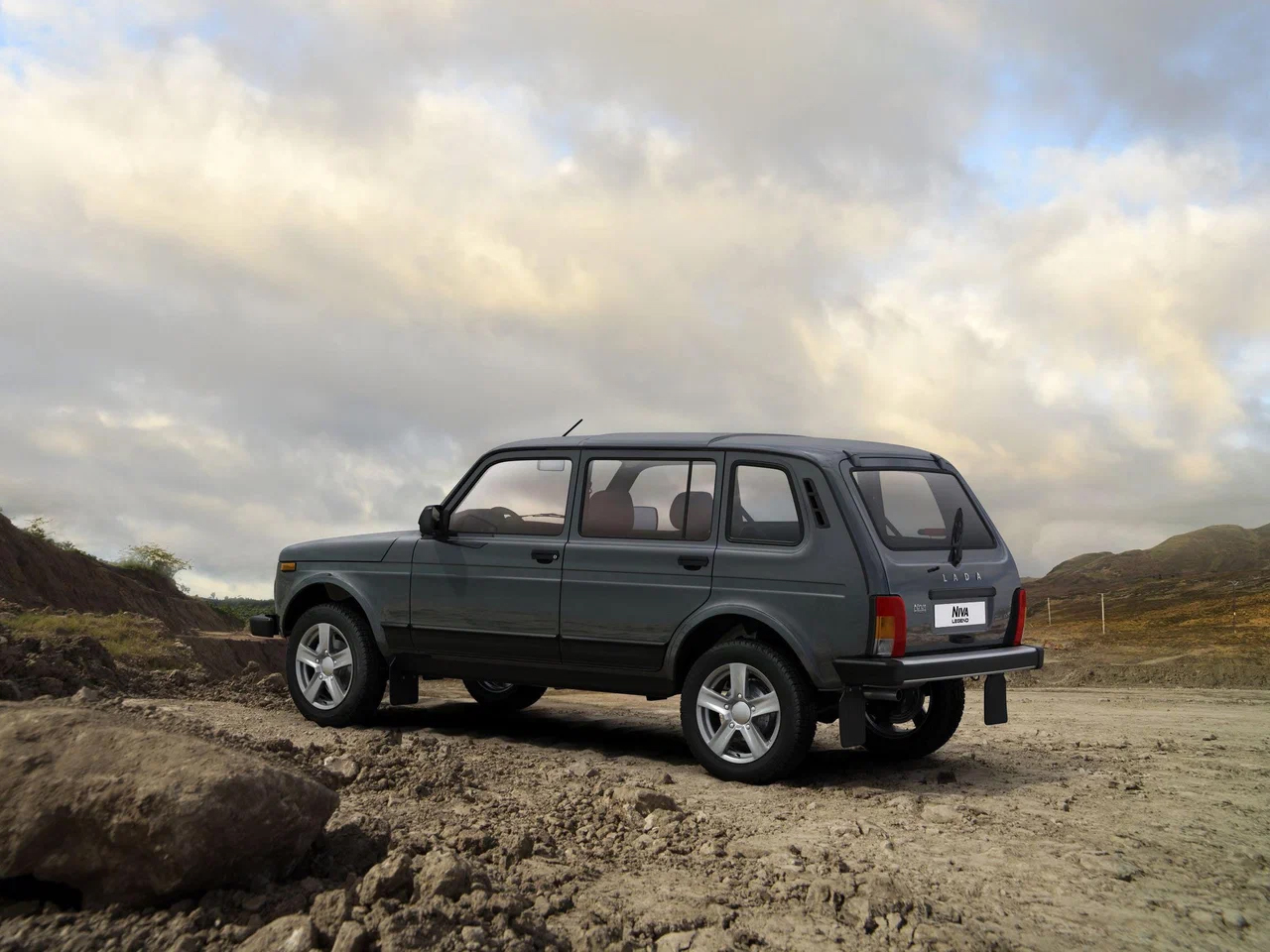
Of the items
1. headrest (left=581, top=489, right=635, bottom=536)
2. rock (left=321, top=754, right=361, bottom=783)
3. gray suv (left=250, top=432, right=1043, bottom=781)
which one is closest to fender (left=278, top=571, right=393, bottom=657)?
gray suv (left=250, top=432, right=1043, bottom=781)

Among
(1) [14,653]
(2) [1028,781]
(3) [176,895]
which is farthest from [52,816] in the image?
(1) [14,653]

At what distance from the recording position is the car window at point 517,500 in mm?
8047

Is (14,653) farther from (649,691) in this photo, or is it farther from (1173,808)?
(1173,808)

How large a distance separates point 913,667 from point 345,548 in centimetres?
442

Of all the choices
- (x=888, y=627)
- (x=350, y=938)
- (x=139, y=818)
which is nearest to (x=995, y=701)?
(x=888, y=627)

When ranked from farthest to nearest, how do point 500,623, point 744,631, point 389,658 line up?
point 389,658, point 500,623, point 744,631

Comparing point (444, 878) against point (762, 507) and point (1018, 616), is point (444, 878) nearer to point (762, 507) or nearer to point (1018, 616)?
point (762, 507)

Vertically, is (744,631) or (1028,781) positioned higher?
(744,631)

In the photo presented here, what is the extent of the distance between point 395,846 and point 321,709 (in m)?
4.46

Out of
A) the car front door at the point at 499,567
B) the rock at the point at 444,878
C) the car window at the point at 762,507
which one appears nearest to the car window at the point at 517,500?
the car front door at the point at 499,567

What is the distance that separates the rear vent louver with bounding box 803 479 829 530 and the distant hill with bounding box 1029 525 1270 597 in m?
54.9

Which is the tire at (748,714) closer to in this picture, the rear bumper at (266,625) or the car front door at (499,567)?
the car front door at (499,567)

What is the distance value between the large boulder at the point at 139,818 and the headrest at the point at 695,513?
3548 millimetres

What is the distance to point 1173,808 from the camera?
21.6ft
